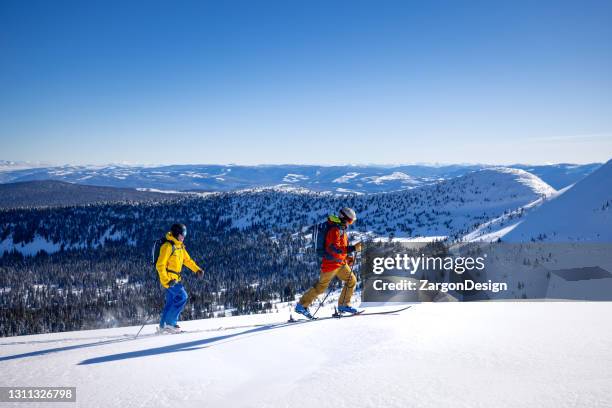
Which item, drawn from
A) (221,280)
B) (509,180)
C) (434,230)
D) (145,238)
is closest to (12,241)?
(145,238)

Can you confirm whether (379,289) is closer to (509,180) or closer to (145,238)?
(509,180)

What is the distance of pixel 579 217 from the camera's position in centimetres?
3194

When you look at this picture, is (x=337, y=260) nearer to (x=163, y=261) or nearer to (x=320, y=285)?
(x=320, y=285)

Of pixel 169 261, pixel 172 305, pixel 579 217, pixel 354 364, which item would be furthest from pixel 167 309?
pixel 579 217

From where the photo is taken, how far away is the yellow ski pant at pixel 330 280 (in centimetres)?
840

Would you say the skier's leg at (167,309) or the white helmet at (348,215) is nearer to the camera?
the skier's leg at (167,309)

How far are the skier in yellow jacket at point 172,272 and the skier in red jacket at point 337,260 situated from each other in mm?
2797

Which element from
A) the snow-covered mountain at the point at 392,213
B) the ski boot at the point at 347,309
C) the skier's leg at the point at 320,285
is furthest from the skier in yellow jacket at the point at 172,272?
the snow-covered mountain at the point at 392,213

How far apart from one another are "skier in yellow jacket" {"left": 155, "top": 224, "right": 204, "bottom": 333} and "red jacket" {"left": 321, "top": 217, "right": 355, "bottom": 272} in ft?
9.76

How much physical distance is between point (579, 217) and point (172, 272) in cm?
3615

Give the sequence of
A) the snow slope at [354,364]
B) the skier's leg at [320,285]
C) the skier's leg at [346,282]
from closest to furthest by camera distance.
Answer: the snow slope at [354,364] → the skier's leg at [320,285] → the skier's leg at [346,282]

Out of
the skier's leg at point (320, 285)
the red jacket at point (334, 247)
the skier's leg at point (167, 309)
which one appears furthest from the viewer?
the skier's leg at point (320, 285)

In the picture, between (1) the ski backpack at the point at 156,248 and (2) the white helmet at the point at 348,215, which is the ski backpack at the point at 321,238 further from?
(1) the ski backpack at the point at 156,248

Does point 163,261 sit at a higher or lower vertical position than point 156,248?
lower
